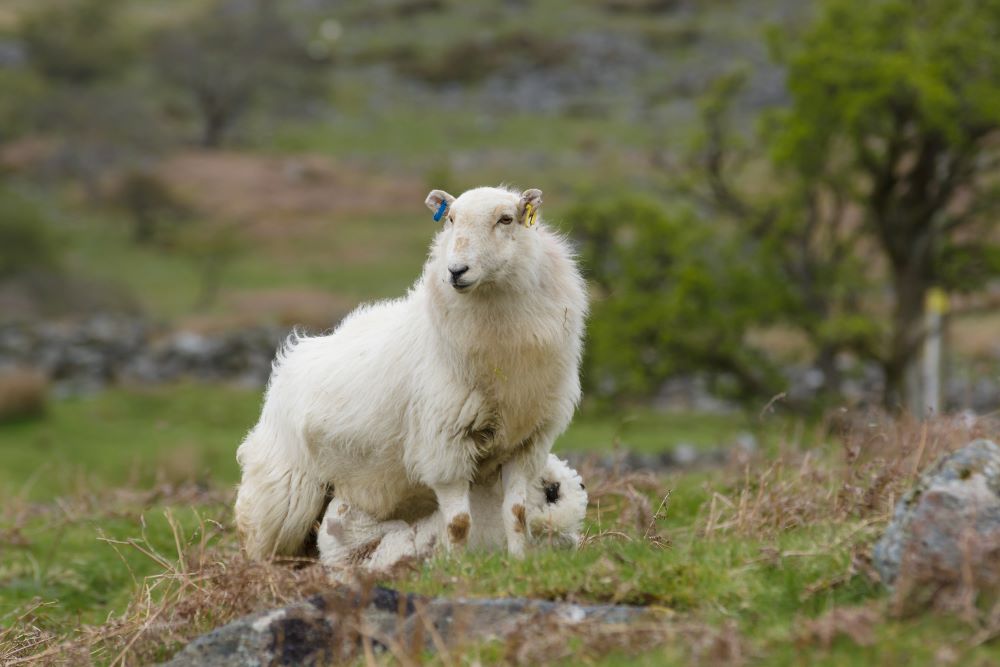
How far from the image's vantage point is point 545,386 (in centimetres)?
852

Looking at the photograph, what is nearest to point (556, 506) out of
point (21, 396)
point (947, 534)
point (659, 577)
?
point (659, 577)

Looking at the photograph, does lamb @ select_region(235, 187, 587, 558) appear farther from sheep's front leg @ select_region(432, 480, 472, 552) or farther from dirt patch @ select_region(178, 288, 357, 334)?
dirt patch @ select_region(178, 288, 357, 334)

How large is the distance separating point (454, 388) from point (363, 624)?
A: 212 centimetres

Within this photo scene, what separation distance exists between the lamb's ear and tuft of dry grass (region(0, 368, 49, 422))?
2675 cm

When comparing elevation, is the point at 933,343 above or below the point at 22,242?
above

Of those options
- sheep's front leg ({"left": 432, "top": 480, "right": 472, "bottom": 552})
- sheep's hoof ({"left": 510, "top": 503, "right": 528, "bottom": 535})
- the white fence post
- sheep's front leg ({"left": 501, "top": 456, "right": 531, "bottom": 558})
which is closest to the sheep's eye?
sheep's front leg ({"left": 501, "top": 456, "right": 531, "bottom": 558})

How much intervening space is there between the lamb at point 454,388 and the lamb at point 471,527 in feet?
0.38

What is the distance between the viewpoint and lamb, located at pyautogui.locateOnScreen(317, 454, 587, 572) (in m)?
8.89

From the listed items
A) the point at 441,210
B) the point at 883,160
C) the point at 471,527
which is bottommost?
the point at 471,527

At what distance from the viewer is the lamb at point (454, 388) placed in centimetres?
843

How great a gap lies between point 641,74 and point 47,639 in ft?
353

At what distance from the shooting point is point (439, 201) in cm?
886

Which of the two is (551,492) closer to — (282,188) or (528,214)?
(528,214)

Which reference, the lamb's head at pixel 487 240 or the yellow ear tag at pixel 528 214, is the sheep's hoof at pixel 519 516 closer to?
the lamb's head at pixel 487 240
